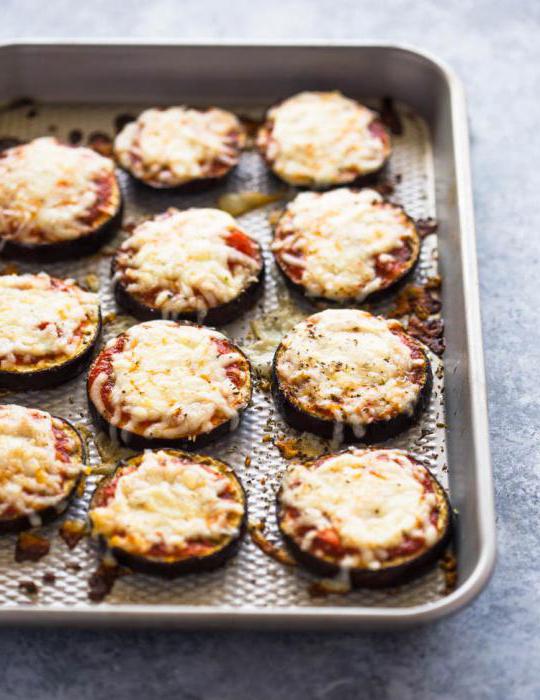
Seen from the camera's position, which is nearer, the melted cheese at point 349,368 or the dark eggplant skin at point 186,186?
the melted cheese at point 349,368

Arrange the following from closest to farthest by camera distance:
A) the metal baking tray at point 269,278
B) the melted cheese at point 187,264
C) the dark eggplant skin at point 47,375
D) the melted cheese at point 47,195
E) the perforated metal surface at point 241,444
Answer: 1. the metal baking tray at point 269,278
2. the perforated metal surface at point 241,444
3. the dark eggplant skin at point 47,375
4. the melted cheese at point 187,264
5. the melted cheese at point 47,195

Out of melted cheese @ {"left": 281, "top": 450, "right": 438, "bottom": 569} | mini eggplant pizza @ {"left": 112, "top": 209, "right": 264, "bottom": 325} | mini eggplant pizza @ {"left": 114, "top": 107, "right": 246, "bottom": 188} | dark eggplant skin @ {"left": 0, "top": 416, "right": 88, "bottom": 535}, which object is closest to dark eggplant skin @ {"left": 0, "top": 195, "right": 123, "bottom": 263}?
mini eggplant pizza @ {"left": 112, "top": 209, "right": 264, "bottom": 325}

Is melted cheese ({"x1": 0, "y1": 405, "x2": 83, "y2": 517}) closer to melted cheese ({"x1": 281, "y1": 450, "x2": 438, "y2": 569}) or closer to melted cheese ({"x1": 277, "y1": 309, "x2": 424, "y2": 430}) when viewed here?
melted cheese ({"x1": 281, "y1": 450, "x2": 438, "y2": 569})

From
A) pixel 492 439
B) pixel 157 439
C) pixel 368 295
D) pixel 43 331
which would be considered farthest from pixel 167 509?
pixel 492 439

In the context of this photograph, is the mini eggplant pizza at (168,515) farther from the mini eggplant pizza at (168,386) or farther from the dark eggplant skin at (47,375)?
the dark eggplant skin at (47,375)

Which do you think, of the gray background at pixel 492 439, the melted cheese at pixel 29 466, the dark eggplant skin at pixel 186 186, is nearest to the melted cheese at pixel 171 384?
the melted cheese at pixel 29 466

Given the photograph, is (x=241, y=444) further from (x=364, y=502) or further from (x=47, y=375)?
(x=47, y=375)
